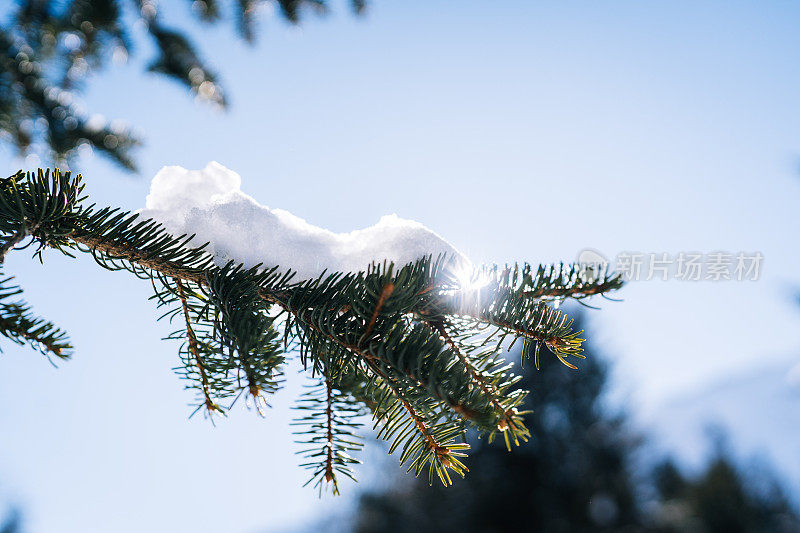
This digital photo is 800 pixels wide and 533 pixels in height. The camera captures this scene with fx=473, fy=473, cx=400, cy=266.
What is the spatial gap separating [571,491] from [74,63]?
10.5 metres

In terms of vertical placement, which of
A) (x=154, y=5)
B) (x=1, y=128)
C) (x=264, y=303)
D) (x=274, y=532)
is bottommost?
(x=274, y=532)

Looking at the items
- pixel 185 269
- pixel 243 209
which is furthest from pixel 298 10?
pixel 185 269

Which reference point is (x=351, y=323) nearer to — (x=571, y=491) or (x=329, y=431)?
(x=329, y=431)

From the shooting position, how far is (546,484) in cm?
956

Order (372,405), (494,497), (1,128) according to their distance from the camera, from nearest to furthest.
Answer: (372,405) → (1,128) → (494,497)

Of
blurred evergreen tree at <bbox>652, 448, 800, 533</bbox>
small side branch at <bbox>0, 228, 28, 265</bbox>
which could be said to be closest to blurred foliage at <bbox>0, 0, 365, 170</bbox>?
small side branch at <bbox>0, 228, 28, 265</bbox>

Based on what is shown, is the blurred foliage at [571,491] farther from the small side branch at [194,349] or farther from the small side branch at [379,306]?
the small side branch at [379,306]

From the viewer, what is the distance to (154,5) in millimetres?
2107

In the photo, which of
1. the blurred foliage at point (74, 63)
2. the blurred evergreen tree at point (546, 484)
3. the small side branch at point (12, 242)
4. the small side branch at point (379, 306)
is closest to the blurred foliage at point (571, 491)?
the blurred evergreen tree at point (546, 484)

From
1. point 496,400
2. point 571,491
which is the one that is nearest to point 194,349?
point 496,400

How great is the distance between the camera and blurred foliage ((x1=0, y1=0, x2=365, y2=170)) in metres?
1.76

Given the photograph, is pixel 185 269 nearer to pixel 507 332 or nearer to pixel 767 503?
pixel 507 332

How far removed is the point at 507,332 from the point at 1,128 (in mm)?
1935

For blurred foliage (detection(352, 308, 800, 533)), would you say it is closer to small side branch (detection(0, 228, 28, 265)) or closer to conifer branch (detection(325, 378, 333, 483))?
conifer branch (detection(325, 378, 333, 483))
